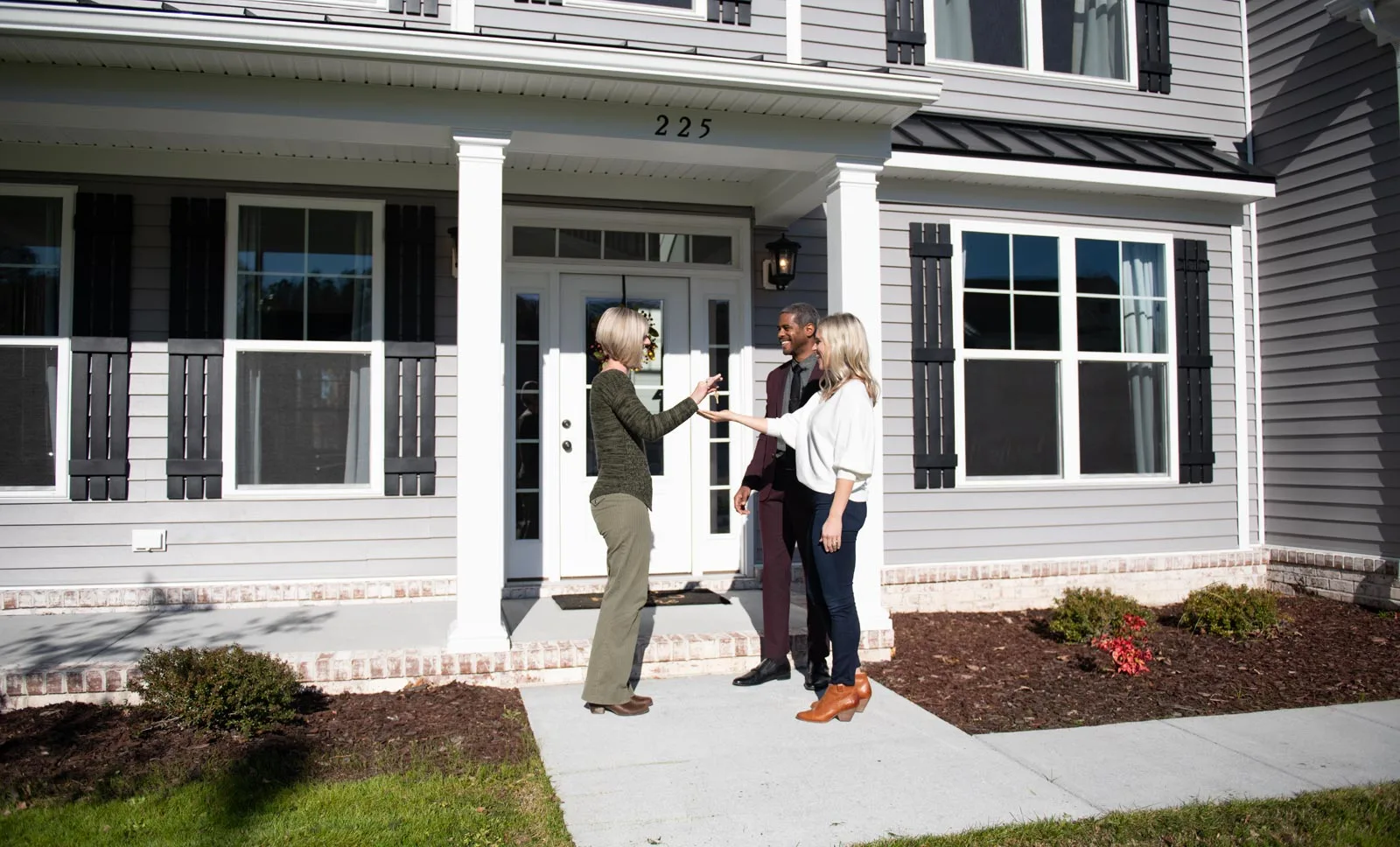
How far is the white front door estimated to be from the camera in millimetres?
6281

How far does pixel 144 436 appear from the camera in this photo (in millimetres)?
5625

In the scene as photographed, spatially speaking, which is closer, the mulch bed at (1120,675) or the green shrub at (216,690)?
the green shrub at (216,690)

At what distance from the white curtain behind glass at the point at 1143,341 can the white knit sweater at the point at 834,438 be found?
13.1ft

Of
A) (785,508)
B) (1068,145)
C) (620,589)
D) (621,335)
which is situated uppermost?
(1068,145)

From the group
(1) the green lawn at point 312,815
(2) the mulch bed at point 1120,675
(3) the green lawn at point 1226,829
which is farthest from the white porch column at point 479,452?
(3) the green lawn at point 1226,829

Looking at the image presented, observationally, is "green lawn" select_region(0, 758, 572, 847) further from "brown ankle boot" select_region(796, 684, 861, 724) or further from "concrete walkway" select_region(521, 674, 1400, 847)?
"brown ankle boot" select_region(796, 684, 861, 724)

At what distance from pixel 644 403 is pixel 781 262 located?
128 cm

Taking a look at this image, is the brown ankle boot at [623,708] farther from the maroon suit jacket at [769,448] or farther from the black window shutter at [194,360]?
the black window shutter at [194,360]

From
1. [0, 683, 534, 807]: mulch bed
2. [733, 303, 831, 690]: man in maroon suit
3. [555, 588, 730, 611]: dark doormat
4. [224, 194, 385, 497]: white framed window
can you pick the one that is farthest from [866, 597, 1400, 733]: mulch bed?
[224, 194, 385, 497]: white framed window

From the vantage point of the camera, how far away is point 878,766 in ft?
11.7

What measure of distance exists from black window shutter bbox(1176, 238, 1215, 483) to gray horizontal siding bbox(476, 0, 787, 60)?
3343 mm

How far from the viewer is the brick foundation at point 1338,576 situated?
6426 millimetres

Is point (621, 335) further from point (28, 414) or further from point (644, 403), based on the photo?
point (28, 414)

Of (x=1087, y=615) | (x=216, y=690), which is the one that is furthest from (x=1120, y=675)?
(x=216, y=690)
